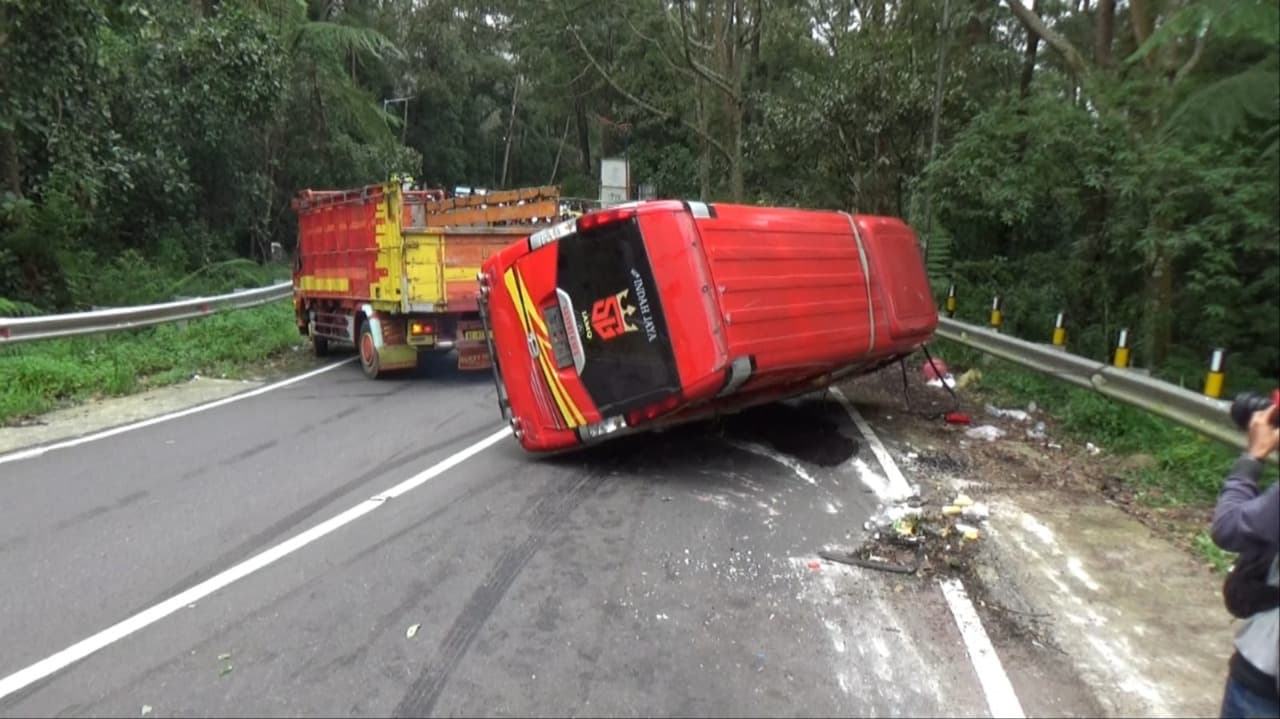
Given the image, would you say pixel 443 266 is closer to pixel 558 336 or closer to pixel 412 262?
pixel 412 262

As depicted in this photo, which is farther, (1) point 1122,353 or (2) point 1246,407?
(1) point 1122,353

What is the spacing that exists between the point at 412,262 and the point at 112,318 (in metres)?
4.63

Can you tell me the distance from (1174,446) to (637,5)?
69.0 feet

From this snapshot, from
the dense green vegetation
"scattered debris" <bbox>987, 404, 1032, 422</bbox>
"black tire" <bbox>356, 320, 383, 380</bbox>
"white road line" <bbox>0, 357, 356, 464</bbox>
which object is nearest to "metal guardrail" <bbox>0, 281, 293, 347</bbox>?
the dense green vegetation

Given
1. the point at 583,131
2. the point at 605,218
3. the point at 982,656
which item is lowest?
the point at 982,656

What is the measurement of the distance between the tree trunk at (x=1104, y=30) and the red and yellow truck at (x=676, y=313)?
206 inches

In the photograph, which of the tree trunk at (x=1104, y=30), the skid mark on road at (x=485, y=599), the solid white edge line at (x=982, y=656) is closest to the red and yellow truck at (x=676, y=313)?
the skid mark on road at (x=485, y=599)

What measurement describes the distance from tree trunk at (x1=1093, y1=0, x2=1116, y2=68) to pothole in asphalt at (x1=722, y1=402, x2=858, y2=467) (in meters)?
5.86

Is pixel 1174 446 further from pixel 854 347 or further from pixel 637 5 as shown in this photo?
pixel 637 5

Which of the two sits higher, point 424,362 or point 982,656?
point 982,656

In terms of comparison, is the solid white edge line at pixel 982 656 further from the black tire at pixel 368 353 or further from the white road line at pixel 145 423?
the black tire at pixel 368 353

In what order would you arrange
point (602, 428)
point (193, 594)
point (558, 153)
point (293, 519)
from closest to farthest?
point (193, 594) → point (293, 519) → point (602, 428) → point (558, 153)

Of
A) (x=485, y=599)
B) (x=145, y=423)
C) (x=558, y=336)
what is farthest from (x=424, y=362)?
(x=485, y=599)

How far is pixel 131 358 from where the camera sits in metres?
12.2
